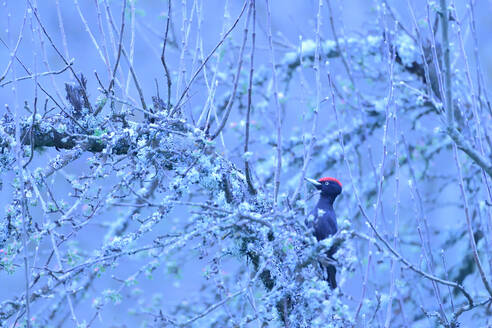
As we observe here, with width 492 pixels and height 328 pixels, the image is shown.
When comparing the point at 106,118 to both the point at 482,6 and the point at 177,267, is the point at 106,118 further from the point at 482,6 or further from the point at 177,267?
the point at 482,6

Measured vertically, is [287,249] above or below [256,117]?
below

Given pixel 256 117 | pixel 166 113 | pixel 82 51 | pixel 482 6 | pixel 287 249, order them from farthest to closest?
pixel 82 51, pixel 482 6, pixel 256 117, pixel 166 113, pixel 287 249

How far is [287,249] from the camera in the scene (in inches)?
Result: 99.6

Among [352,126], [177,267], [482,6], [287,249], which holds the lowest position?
[287,249]

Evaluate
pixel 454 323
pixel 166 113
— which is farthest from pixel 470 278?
pixel 166 113

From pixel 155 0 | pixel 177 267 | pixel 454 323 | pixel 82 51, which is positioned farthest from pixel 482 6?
pixel 454 323

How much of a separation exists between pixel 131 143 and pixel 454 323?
158cm

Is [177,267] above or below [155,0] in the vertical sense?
below

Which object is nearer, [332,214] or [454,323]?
[454,323]

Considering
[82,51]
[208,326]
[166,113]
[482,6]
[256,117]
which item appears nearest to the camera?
[166,113]

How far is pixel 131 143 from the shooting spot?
2.96m

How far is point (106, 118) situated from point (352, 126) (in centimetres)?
289

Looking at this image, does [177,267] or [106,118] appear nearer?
[106,118]

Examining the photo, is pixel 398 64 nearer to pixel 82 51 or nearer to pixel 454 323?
pixel 454 323
